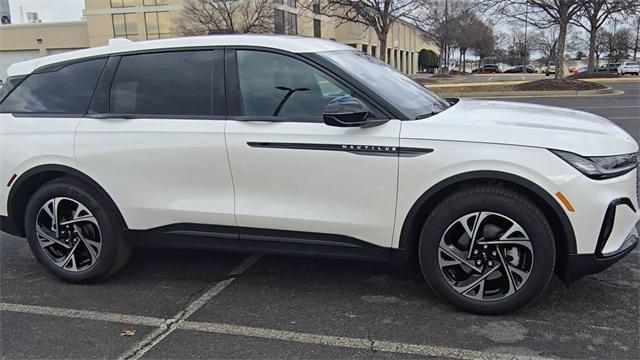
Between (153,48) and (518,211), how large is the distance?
273 centimetres

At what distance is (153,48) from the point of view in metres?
3.99

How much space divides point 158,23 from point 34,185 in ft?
167

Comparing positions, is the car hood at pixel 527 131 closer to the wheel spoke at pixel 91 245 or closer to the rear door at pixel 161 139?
the rear door at pixel 161 139

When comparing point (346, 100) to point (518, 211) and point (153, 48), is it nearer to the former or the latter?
point (518, 211)

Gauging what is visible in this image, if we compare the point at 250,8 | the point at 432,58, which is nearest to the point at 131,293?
the point at 250,8

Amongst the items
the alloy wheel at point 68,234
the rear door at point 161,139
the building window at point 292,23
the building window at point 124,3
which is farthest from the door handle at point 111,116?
the building window at point 124,3

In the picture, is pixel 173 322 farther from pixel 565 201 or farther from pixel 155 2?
pixel 155 2

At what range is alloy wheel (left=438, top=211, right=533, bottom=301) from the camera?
3254 mm

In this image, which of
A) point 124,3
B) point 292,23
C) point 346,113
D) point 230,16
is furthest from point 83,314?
point 124,3

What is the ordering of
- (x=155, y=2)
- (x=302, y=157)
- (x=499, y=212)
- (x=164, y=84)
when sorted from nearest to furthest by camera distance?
(x=499, y=212) < (x=302, y=157) < (x=164, y=84) < (x=155, y=2)

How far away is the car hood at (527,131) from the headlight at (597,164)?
0.03m

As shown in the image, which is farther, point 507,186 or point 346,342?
point 507,186

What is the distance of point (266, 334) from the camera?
3.28 m

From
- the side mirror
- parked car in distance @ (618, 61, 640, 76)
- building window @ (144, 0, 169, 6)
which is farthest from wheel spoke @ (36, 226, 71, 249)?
parked car in distance @ (618, 61, 640, 76)
